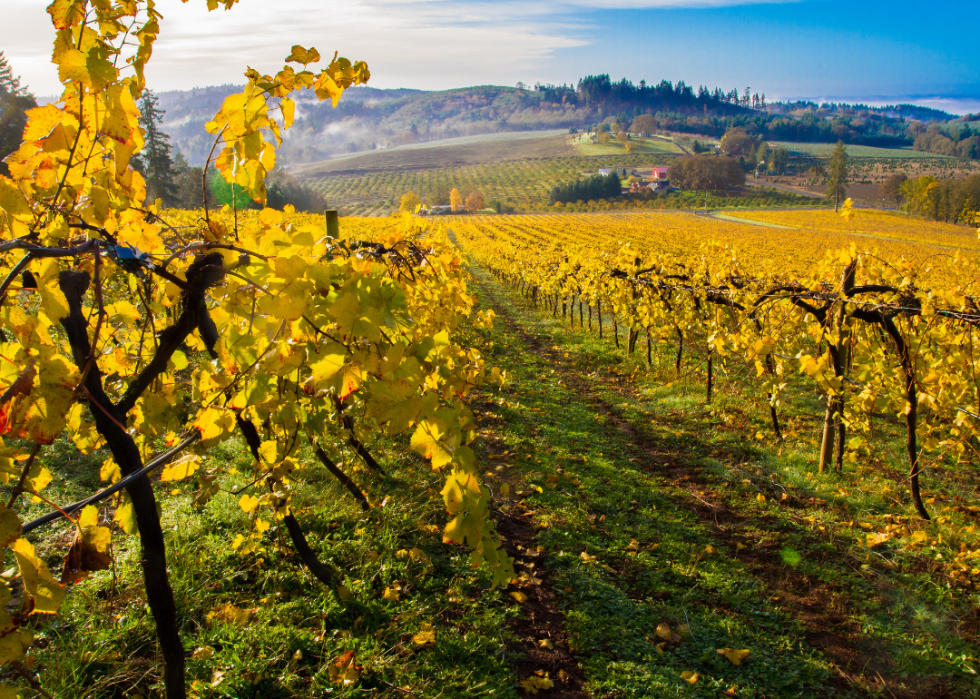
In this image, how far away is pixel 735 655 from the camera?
108 inches

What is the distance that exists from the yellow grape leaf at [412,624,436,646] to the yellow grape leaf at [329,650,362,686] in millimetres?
321

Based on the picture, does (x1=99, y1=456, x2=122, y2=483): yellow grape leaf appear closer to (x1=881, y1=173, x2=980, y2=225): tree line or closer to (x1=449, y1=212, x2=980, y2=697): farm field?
(x1=449, y1=212, x2=980, y2=697): farm field

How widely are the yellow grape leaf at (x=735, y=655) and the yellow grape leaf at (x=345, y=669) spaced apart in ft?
6.27

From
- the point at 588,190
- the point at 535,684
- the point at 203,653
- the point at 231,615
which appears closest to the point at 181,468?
the point at 203,653

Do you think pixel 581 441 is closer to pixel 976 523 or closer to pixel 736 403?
pixel 736 403

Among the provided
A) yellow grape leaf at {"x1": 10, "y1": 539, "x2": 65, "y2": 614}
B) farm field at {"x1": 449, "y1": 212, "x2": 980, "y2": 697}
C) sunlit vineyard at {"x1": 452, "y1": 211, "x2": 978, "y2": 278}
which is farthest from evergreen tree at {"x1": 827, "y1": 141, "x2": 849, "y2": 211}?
yellow grape leaf at {"x1": 10, "y1": 539, "x2": 65, "y2": 614}

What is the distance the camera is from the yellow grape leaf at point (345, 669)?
231 cm

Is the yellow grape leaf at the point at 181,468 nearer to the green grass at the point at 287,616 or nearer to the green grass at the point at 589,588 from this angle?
the green grass at the point at 589,588

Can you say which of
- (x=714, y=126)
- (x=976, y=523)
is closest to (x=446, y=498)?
(x=976, y=523)

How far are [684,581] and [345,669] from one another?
86.4 inches

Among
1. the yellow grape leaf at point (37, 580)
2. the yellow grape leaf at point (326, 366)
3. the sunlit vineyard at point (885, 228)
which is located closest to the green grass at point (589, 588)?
the yellow grape leaf at point (37, 580)

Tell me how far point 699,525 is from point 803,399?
14.2 ft

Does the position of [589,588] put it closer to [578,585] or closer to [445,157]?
[578,585]

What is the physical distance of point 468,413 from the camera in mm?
1296
